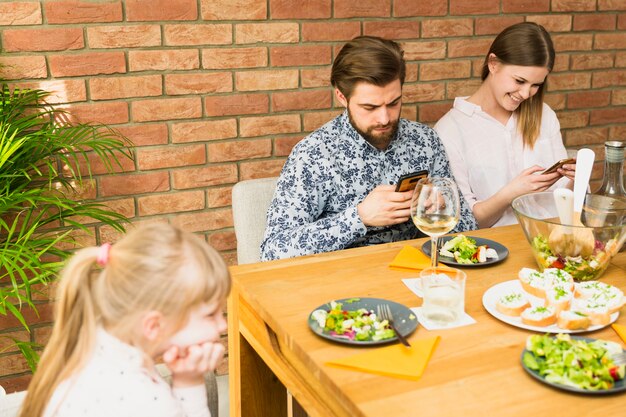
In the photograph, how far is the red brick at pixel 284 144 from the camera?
2676 mm

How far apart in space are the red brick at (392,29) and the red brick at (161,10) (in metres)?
0.68

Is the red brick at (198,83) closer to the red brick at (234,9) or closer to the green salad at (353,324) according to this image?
A: the red brick at (234,9)

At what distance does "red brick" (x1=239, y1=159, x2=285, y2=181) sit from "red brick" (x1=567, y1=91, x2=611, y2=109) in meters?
1.36

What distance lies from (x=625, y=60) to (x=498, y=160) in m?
1.12

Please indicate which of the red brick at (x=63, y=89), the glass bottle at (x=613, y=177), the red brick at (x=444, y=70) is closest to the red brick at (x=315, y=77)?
the red brick at (x=444, y=70)

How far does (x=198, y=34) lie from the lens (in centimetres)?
246

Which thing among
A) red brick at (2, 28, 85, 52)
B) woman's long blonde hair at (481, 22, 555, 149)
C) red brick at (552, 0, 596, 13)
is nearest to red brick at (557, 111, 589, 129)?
red brick at (552, 0, 596, 13)

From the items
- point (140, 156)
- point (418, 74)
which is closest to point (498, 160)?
point (418, 74)

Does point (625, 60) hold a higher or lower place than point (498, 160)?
higher

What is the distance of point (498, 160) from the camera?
259 centimetres

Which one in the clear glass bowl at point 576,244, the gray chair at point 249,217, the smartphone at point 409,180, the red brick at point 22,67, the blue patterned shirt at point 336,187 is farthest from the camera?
the red brick at point 22,67

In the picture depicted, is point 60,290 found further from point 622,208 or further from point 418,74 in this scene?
point 418,74

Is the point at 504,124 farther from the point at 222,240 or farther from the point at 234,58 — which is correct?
the point at 222,240

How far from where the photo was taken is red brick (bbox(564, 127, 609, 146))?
10.5 feet
